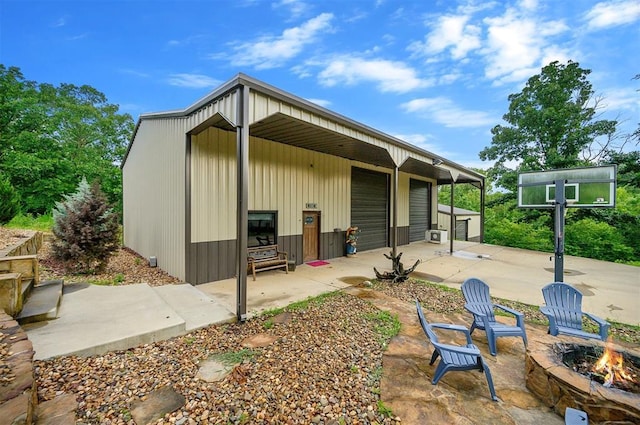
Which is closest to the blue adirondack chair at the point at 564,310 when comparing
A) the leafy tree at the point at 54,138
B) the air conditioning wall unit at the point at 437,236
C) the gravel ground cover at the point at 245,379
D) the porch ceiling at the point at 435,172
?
the gravel ground cover at the point at 245,379

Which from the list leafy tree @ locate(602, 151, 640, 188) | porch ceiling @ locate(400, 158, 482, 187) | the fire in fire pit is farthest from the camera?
porch ceiling @ locate(400, 158, 482, 187)

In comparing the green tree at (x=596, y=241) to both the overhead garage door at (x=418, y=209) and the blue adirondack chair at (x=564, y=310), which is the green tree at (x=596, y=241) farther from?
the blue adirondack chair at (x=564, y=310)

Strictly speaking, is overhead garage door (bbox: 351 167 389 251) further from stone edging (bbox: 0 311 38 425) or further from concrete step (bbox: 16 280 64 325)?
stone edging (bbox: 0 311 38 425)

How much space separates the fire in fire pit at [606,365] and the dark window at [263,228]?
21.4ft

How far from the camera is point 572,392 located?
6.84ft

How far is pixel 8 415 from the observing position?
1472 millimetres

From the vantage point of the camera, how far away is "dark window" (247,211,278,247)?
730 centimetres

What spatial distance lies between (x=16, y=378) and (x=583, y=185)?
29.2 feet

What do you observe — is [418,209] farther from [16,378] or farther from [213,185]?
[16,378]

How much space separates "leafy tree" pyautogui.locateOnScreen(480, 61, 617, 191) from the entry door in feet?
40.9

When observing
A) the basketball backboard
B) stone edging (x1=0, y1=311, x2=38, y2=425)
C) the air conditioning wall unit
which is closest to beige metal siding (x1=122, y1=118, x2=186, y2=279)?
stone edging (x1=0, y1=311, x2=38, y2=425)

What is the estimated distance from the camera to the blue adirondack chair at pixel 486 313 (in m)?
3.27

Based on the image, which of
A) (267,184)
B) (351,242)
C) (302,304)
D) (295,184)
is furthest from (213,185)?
(351,242)

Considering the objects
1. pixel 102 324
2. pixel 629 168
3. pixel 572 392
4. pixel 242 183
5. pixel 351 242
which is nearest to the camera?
pixel 572 392
